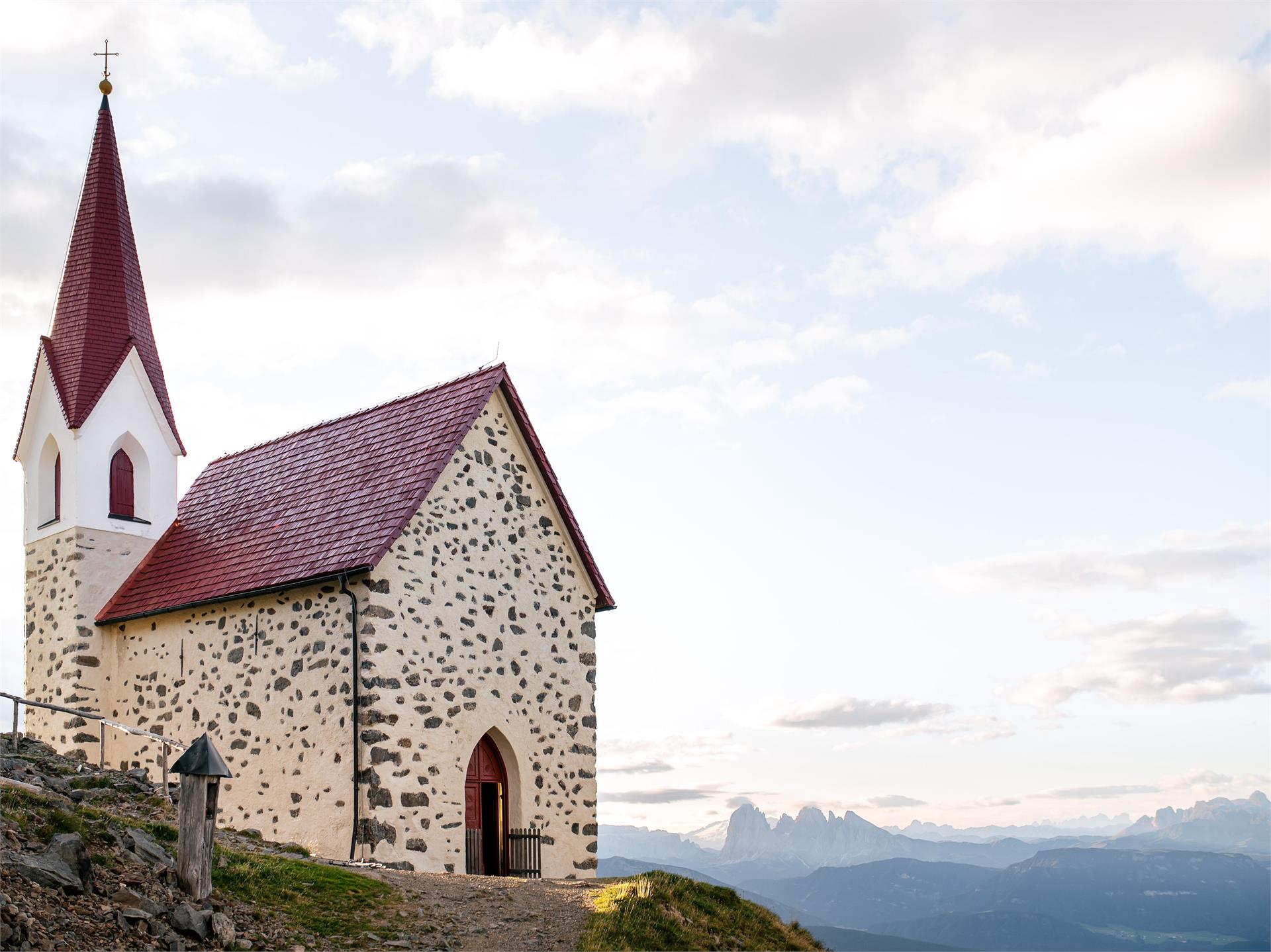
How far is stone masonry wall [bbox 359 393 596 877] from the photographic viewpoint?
19984mm

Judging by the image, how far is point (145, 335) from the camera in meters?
28.3

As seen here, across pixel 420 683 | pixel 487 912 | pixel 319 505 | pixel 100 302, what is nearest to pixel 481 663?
pixel 420 683

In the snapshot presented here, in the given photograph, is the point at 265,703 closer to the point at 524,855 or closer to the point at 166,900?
the point at 524,855

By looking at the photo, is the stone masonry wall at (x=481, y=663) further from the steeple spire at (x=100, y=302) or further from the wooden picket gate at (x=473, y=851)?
the steeple spire at (x=100, y=302)

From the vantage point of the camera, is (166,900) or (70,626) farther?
(70,626)

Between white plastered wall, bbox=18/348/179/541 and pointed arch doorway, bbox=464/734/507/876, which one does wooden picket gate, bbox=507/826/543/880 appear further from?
white plastered wall, bbox=18/348/179/541

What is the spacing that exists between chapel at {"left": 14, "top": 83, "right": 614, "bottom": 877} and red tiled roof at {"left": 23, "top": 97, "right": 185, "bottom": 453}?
0.22 ft

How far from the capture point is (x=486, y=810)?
2147cm

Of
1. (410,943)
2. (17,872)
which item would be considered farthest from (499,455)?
(17,872)

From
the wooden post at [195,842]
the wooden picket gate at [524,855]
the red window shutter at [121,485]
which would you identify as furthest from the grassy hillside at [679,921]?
the red window shutter at [121,485]

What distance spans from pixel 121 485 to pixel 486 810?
433 inches

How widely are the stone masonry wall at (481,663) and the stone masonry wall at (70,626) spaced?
8.21 metres

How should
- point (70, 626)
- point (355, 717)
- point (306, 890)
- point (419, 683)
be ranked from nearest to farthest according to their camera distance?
1. point (306, 890)
2. point (355, 717)
3. point (419, 683)
4. point (70, 626)

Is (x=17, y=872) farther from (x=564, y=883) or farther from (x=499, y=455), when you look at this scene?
(x=499, y=455)
